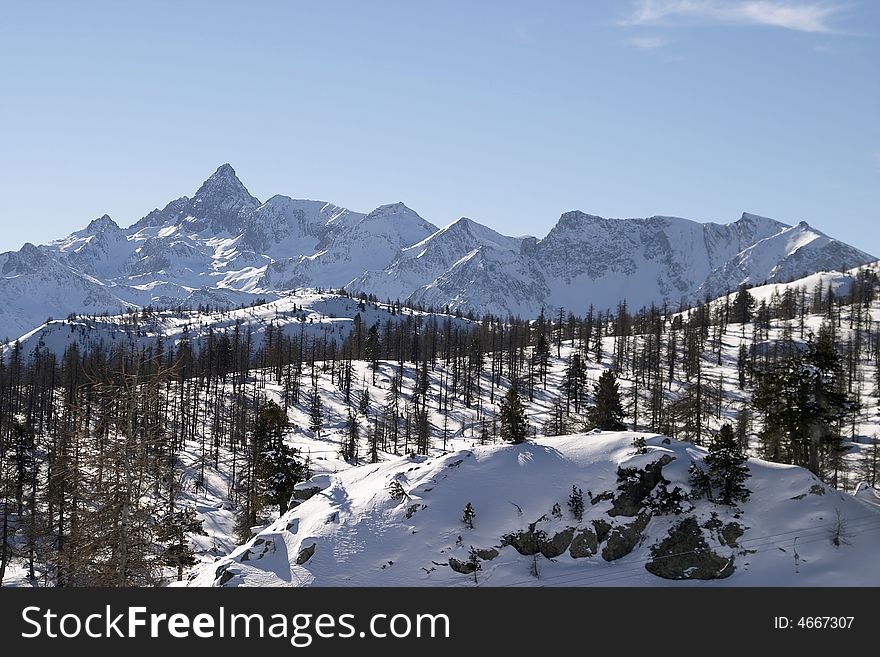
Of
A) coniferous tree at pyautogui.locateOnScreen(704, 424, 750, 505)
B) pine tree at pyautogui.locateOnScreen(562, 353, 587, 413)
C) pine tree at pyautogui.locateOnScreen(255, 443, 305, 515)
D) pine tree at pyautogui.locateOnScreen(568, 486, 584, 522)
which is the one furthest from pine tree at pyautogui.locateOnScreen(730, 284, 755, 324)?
pine tree at pyautogui.locateOnScreen(568, 486, 584, 522)

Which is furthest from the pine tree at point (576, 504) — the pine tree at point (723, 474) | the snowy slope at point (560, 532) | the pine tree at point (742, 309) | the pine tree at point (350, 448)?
the pine tree at point (742, 309)

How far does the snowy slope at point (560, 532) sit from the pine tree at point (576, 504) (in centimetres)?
26

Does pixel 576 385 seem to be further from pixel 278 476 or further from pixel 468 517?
pixel 468 517

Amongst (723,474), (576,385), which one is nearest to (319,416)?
(576,385)

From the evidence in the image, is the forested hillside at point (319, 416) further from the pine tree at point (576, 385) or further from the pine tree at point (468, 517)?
the pine tree at point (468, 517)

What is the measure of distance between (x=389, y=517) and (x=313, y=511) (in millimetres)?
5251

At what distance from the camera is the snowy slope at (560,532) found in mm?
30906

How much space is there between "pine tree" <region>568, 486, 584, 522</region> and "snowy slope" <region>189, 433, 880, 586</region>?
26 cm

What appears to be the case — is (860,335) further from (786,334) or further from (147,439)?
(147,439)

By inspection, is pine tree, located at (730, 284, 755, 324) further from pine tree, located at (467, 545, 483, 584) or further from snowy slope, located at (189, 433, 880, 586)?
pine tree, located at (467, 545, 483, 584)

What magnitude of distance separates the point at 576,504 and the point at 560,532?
194 cm

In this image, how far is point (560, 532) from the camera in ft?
111

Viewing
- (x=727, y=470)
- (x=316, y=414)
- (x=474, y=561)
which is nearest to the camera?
(x=474, y=561)
